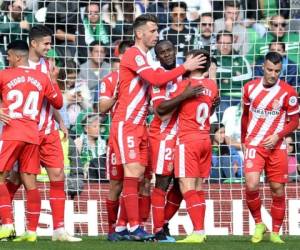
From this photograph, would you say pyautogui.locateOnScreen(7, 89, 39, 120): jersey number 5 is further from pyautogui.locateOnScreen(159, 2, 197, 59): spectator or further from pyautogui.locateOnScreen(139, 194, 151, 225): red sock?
pyautogui.locateOnScreen(159, 2, 197, 59): spectator

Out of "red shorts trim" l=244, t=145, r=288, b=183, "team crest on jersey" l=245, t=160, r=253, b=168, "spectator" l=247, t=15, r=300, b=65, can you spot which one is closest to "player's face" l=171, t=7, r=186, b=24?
"spectator" l=247, t=15, r=300, b=65

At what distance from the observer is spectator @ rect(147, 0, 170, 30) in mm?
16859

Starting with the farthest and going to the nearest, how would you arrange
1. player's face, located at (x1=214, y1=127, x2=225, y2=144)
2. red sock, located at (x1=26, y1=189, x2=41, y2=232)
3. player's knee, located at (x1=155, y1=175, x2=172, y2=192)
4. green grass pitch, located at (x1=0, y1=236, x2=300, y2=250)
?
1. player's face, located at (x1=214, y1=127, x2=225, y2=144)
2. player's knee, located at (x1=155, y1=175, x2=172, y2=192)
3. red sock, located at (x1=26, y1=189, x2=41, y2=232)
4. green grass pitch, located at (x1=0, y1=236, x2=300, y2=250)

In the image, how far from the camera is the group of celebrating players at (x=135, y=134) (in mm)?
11664

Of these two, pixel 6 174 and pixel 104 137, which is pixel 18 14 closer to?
pixel 104 137

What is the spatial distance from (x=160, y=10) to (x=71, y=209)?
361cm

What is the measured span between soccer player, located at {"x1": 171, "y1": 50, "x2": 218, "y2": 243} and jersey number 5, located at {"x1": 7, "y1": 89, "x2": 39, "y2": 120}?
4.82ft

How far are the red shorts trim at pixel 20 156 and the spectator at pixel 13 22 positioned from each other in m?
4.93

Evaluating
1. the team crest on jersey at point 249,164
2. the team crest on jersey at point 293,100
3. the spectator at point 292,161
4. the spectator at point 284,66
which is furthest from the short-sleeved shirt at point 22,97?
the spectator at point 284,66

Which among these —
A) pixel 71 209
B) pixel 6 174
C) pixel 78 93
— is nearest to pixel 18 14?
pixel 78 93

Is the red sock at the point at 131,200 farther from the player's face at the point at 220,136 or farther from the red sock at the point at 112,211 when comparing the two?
the player's face at the point at 220,136

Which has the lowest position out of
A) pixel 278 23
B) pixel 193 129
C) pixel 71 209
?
pixel 71 209

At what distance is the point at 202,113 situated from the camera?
11992 mm

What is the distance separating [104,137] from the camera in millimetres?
16281
